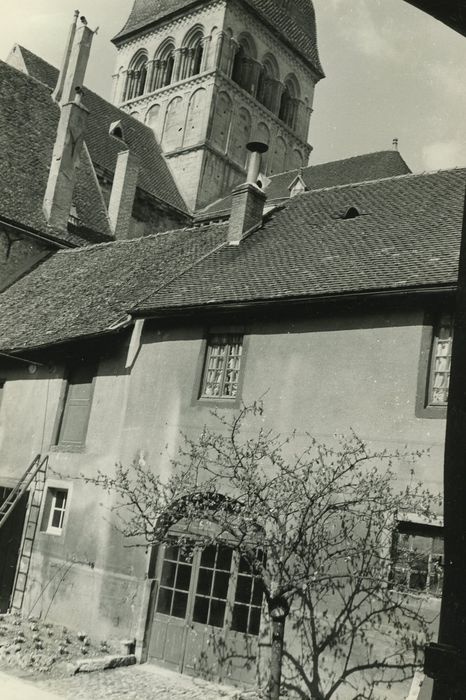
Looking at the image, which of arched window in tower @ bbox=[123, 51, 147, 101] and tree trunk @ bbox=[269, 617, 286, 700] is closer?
tree trunk @ bbox=[269, 617, 286, 700]

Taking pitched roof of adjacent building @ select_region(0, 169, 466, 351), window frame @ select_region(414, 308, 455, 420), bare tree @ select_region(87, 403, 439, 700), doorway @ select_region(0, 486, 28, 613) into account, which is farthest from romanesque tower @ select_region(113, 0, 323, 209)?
bare tree @ select_region(87, 403, 439, 700)

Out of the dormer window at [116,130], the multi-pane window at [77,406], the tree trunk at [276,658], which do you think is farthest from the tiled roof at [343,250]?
the dormer window at [116,130]

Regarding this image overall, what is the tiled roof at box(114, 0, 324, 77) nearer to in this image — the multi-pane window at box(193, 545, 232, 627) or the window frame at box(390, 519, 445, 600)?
the multi-pane window at box(193, 545, 232, 627)

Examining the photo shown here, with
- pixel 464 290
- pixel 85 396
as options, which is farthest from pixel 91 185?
pixel 464 290

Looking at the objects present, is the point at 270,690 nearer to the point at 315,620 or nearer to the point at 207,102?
the point at 315,620

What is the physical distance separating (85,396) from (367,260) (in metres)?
6.32

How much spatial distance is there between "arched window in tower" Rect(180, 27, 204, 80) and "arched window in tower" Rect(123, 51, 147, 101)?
11.3ft

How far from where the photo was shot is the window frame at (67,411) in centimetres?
1409

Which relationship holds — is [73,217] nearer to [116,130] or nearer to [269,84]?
[116,130]

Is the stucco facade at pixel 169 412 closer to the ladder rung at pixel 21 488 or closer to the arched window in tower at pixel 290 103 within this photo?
the ladder rung at pixel 21 488

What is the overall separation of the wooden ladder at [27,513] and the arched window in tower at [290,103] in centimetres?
3549

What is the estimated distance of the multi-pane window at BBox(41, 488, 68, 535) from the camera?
14.0 metres

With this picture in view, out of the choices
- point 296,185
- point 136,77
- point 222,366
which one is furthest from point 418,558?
point 136,77

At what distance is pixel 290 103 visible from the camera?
1779 inches
